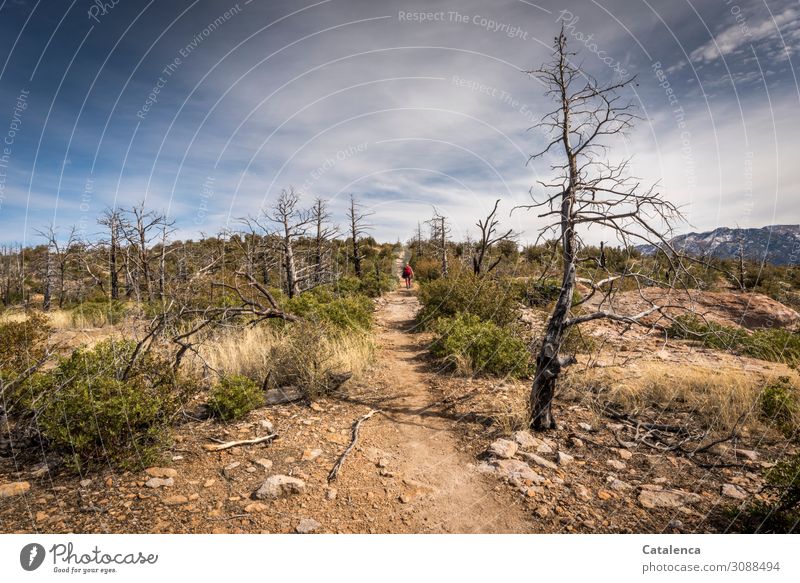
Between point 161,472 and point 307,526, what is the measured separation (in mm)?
1786

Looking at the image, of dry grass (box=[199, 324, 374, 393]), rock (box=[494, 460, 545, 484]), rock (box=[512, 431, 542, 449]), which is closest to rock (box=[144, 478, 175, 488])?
dry grass (box=[199, 324, 374, 393])

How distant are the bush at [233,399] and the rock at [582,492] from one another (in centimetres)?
431

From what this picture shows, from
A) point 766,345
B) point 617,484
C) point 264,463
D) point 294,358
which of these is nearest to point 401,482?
point 264,463

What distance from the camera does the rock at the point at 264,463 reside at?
423cm

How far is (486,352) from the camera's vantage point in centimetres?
775

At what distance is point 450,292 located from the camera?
42.8 ft

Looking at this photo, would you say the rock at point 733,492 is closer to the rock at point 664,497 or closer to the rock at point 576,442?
the rock at point 664,497

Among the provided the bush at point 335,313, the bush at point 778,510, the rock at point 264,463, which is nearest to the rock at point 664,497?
the bush at point 778,510

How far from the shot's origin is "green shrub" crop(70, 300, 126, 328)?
1479 cm

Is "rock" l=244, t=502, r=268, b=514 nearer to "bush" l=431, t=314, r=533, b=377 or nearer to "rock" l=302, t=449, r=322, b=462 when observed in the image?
"rock" l=302, t=449, r=322, b=462

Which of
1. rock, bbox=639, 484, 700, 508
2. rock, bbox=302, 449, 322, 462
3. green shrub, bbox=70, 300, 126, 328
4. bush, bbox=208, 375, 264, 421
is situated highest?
green shrub, bbox=70, 300, 126, 328

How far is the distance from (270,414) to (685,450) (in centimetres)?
562

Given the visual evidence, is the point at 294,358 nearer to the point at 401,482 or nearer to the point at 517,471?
the point at 401,482

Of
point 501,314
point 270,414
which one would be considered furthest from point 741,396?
point 270,414
